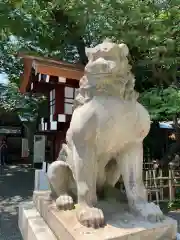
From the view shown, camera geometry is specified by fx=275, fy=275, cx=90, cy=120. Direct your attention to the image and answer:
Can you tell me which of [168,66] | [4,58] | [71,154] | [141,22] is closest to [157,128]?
[168,66]

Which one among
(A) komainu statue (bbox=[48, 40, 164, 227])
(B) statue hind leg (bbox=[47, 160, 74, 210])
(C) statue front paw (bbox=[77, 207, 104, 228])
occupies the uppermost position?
(A) komainu statue (bbox=[48, 40, 164, 227])

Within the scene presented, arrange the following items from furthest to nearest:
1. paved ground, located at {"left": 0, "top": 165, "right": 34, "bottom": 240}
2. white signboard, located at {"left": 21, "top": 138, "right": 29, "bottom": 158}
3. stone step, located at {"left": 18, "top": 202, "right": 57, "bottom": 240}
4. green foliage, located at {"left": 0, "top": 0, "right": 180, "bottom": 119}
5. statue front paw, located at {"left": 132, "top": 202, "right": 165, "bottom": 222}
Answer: white signboard, located at {"left": 21, "top": 138, "right": 29, "bottom": 158}
green foliage, located at {"left": 0, "top": 0, "right": 180, "bottom": 119}
paved ground, located at {"left": 0, "top": 165, "right": 34, "bottom": 240}
stone step, located at {"left": 18, "top": 202, "right": 57, "bottom": 240}
statue front paw, located at {"left": 132, "top": 202, "right": 165, "bottom": 222}

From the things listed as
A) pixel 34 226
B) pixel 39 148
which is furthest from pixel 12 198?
pixel 34 226

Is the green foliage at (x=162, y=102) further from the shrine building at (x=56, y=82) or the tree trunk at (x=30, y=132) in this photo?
the tree trunk at (x=30, y=132)

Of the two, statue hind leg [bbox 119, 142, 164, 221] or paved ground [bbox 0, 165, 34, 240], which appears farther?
paved ground [bbox 0, 165, 34, 240]

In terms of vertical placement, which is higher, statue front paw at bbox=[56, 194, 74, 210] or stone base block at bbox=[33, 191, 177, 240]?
statue front paw at bbox=[56, 194, 74, 210]

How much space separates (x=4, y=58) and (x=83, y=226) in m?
10.7

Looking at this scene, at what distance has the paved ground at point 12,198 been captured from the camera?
442 centimetres

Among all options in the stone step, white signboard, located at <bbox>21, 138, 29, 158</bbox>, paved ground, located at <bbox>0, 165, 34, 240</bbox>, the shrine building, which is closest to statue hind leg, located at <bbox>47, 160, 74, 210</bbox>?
the stone step

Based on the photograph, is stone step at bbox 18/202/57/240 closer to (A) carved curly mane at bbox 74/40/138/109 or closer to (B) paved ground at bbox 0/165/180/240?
(A) carved curly mane at bbox 74/40/138/109

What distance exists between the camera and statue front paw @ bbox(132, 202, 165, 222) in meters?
1.67

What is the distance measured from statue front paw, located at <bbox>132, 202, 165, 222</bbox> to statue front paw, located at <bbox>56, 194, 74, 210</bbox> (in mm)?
428

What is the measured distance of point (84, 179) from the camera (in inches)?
67.7

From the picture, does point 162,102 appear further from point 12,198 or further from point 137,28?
point 12,198
